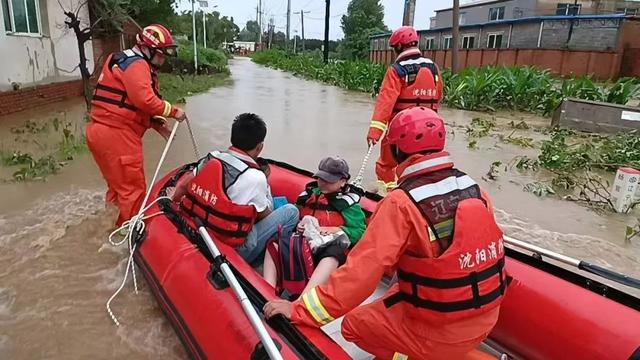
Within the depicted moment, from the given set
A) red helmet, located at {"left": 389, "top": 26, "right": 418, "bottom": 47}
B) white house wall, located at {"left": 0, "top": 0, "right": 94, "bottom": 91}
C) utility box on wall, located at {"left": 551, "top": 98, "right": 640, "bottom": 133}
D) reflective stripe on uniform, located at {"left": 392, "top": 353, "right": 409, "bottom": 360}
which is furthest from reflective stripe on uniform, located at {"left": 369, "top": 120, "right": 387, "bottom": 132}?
white house wall, located at {"left": 0, "top": 0, "right": 94, "bottom": 91}

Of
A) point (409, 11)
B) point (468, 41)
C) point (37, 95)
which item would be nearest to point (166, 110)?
point (37, 95)

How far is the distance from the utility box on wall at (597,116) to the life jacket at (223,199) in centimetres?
795

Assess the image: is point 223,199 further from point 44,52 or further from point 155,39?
point 44,52

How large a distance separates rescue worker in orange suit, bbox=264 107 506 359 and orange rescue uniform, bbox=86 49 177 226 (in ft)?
7.46

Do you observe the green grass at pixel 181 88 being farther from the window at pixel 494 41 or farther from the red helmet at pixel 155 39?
the window at pixel 494 41

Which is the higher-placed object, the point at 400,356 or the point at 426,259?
the point at 426,259

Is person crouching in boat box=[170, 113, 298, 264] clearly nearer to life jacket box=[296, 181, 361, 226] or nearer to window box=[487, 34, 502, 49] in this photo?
life jacket box=[296, 181, 361, 226]

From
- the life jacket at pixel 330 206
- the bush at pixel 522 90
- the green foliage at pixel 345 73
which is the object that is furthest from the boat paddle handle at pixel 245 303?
the green foliage at pixel 345 73

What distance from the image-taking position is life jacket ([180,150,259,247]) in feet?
8.13

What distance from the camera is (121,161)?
3.56 meters

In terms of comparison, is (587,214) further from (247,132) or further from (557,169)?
(247,132)

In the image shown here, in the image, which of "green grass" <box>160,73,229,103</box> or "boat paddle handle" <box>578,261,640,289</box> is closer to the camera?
"boat paddle handle" <box>578,261,640,289</box>

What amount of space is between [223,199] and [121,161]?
1.46 metres

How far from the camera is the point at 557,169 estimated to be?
6.33 meters
